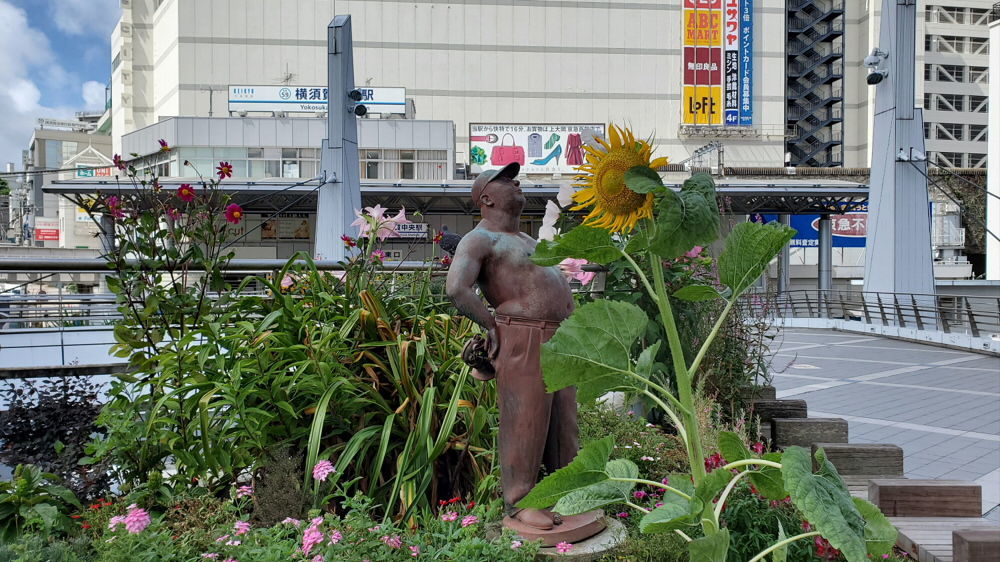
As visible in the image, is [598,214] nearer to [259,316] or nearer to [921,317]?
[259,316]

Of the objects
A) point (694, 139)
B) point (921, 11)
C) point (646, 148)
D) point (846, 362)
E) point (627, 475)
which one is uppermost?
point (921, 11)

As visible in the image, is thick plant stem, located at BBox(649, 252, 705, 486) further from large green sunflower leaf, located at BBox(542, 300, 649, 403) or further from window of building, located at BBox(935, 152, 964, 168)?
window of building, located at BBox(935, 152, 964, 168)

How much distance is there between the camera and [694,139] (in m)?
44.5

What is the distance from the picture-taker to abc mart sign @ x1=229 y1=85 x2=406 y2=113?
123ft

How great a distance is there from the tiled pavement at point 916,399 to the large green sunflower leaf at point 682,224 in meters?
4.22

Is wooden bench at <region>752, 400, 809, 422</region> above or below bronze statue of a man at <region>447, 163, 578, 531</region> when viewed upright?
below

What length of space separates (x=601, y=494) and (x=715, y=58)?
4710 cm

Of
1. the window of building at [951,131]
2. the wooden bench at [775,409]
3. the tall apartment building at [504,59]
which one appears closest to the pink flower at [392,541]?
the wooden bench at [775,409]

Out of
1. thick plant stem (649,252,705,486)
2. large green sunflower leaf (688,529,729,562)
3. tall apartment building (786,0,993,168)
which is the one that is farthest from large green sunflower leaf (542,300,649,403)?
tall apartment building (786,0,993,168)

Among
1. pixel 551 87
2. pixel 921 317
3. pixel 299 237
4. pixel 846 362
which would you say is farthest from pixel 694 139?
pixel 846 362

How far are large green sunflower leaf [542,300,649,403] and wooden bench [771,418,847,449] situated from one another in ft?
13.2

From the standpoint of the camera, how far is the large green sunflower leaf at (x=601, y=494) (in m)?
1.53

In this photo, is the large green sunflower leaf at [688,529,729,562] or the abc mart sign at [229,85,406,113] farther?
the abc mart sign at [229,85,406,113]

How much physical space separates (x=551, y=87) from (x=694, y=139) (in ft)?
30.7
